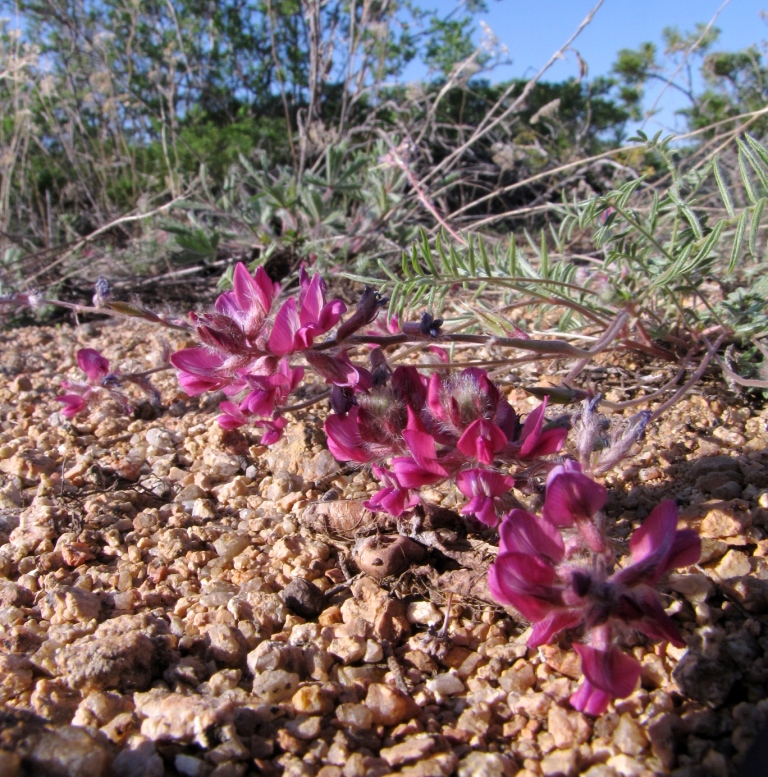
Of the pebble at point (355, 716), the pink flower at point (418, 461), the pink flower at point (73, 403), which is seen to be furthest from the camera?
the pink flower at point (73, 403)

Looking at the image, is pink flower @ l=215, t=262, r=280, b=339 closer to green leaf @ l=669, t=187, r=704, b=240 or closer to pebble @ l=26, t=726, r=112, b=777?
pebble @ l=26, t=726, r=112, b=777

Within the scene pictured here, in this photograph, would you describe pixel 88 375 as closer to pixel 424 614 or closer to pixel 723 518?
pixel 424 614

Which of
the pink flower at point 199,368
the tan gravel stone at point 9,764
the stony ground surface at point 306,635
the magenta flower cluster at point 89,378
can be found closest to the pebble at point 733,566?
the stony ground surface at point 306,635

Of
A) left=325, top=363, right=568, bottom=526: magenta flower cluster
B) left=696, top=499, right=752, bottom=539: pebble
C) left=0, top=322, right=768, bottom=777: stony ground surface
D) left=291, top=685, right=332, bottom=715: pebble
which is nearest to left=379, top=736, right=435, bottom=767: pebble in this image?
→ left=0, top=322, right=768, bottom=777: stony ground surface

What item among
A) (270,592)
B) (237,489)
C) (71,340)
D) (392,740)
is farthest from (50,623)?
(71,340)

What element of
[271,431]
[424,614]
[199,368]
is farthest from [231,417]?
[424,614]

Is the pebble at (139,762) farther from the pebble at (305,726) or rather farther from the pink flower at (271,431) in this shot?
the pink flower at (271,431)
